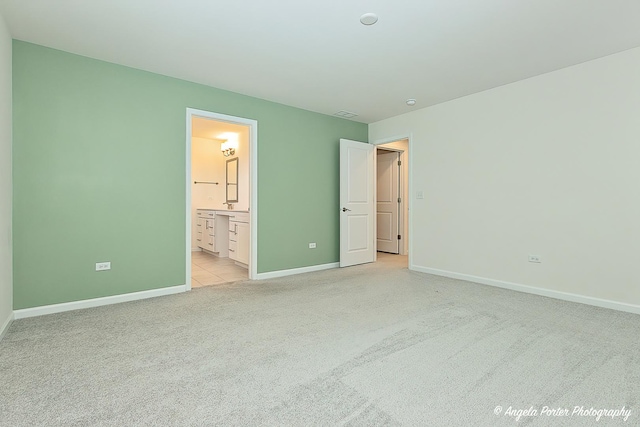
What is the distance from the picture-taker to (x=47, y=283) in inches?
119

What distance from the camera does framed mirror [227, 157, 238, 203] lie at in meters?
6.77

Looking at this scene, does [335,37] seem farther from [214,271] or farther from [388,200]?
[388,200]

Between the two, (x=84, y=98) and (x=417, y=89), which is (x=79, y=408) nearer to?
(x=84, y=98)

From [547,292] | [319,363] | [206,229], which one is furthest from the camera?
[206,229]

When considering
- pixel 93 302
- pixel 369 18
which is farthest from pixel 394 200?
pixel 93 302

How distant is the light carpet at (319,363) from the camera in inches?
61.2

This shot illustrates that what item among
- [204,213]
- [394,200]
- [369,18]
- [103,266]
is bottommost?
[103,266]

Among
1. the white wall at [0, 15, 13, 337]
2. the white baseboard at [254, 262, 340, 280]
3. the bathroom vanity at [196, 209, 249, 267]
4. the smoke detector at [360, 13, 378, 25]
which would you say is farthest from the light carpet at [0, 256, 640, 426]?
the smoke detector at [360, 13, 378, 25]

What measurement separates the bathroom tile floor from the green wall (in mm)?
610

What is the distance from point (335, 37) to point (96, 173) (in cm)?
267

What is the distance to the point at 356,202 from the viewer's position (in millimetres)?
5445

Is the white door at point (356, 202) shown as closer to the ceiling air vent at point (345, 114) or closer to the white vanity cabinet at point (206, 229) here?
the ceiling air vent at point (345, 114)

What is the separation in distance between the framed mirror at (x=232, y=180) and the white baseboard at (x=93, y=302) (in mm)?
3244

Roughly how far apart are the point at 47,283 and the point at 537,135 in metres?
5.25
